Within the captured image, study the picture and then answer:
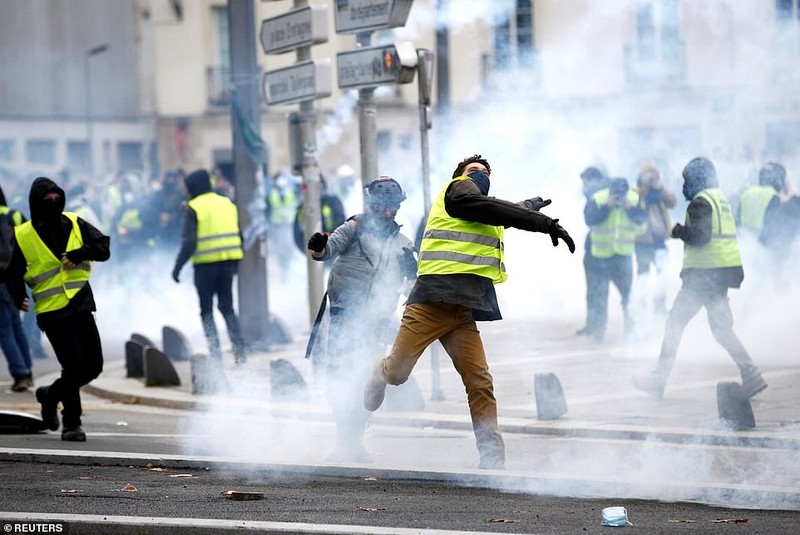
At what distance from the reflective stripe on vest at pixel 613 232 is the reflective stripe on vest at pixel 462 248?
7542 mm

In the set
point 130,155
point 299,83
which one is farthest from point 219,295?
point 130,155

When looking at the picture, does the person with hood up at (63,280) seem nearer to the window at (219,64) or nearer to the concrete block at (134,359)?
the concrete block at (134,359)

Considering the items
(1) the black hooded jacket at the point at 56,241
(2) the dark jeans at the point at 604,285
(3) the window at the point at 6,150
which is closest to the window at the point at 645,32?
(2) the dark jeans at the point at 604,285

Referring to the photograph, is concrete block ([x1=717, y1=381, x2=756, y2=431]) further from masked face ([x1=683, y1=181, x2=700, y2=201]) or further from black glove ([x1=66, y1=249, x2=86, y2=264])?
black glove ([x1=66, y1=249, x2=86, y2=264])

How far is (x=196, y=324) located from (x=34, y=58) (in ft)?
36.9

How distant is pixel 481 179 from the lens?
25.9 feet

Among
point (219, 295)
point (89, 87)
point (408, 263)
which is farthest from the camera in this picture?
point (89, 87)

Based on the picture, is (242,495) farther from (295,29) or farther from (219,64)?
(219,64)

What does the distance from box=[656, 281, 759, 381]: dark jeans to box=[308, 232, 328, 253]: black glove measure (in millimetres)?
3253

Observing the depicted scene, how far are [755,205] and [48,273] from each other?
6.85m

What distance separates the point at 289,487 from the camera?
7.72 metres

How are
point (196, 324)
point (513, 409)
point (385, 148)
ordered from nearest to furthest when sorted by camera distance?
point (513, 409), point (196, 324), point (385, 148)

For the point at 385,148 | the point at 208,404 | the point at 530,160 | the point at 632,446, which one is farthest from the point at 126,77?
the point at 632,446

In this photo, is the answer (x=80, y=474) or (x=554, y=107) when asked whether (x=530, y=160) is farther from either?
(x=80, y=474)
